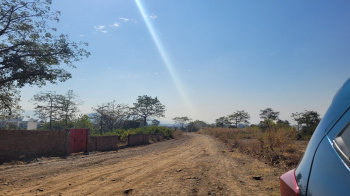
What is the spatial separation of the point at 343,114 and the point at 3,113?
66.8 ft

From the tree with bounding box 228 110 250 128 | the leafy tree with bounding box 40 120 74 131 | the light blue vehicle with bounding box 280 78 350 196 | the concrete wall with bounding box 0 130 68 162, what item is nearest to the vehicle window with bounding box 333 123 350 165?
the light blue vehicle with bounding box 280 78 350 196

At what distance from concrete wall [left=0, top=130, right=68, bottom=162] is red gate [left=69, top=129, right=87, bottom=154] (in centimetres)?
64

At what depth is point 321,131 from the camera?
1383mm

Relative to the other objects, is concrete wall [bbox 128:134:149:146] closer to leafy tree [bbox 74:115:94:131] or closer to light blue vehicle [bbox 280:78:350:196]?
leafy tree [bbox 74:115:94:131]

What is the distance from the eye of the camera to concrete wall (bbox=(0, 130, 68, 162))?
1119 centimetres

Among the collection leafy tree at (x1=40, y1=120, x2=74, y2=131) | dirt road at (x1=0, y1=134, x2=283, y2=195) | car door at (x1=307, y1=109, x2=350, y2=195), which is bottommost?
dirt road at (x1=0, y1=134, x2=283, y2=195)

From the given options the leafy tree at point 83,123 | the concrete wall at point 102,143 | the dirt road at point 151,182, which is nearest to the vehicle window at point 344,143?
the dirt road at point 151,182

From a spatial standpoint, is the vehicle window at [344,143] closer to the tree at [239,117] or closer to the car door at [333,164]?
the car door at [333,164]

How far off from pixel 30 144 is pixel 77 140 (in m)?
4.03

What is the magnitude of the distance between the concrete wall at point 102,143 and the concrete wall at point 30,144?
2983 millimetres

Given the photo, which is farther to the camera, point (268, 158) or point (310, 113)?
point (310, 113)

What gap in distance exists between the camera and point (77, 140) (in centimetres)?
1631

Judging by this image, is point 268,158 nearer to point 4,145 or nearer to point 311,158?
point 311,158

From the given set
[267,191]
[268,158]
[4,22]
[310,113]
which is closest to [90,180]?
[267,191]
